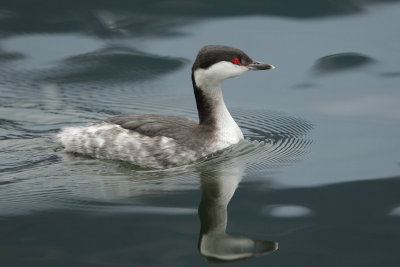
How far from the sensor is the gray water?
217 inches

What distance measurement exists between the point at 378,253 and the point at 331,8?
22.6 feet

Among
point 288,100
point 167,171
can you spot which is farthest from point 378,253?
point 288,100

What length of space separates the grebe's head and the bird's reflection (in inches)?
47.9

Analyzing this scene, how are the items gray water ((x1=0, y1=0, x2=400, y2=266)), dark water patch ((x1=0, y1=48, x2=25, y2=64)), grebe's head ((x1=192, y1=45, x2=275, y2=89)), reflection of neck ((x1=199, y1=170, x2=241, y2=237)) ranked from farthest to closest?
dark water patch ((x1=0, y1=48, x2=25, y2=64))
grebe's head ((x1=192, y1=45, x2=275, y2=89))
reflection of neck ((x1=199, y1=170, x2=241, y2=237))
gray water ((x1=0, y1=0, x2=400, y2=266))

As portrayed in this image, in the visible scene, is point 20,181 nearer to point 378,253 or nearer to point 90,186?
point 90,186

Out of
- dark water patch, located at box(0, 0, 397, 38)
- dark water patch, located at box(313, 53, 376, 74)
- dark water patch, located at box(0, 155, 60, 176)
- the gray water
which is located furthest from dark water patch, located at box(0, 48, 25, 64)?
dark water patch, located at box(313, 53, 376, 74)

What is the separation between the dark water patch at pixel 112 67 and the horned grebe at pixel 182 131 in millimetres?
2266

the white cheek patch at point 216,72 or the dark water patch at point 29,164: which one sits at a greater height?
the white cheek patch at point 216,72

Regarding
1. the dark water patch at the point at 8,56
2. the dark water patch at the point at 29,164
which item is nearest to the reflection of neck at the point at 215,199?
the dark water patch at the point at 29,164

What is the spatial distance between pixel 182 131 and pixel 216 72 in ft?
2.35

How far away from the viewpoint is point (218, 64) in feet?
25.6

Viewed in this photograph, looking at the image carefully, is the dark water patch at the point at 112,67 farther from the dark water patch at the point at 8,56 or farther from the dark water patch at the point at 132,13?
the dark water patch at the point at 8,56

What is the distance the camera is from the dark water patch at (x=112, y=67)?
34.1 feet

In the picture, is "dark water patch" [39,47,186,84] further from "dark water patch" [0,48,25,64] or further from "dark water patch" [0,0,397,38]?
"dark water patch" [0,48,25,64]
